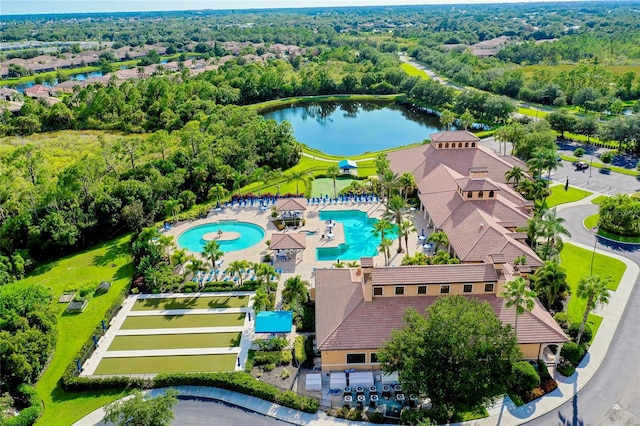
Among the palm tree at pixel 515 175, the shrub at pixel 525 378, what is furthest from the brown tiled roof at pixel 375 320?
the palm tree at pixel 515 175

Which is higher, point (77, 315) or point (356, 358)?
point (356, 358)

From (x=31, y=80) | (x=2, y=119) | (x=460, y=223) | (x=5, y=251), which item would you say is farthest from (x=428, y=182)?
(x=31, y=80)

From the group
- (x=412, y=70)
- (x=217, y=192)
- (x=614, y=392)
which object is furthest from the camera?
(x=412, y=70)

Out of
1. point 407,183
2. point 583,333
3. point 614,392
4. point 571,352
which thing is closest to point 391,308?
point 571,352

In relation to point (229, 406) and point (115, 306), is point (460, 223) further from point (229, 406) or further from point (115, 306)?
point (115, 306)

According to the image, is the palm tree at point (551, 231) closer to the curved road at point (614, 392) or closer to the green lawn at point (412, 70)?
the curved road at point (614, 392)

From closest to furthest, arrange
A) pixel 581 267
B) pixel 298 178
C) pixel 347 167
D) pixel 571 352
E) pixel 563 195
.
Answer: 1. pixel 571 352
2. pixel 581 267
3. pixel 563 195
4. pixel 298 178
5. pixel 347 167

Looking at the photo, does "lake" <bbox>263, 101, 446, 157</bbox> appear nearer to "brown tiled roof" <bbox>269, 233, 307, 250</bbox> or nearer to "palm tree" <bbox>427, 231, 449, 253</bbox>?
"brown tiled roof" <bbox>269, 233, 307, 250</bbox>

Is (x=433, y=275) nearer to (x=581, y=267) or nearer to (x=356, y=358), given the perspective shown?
(x=356, y=358)
